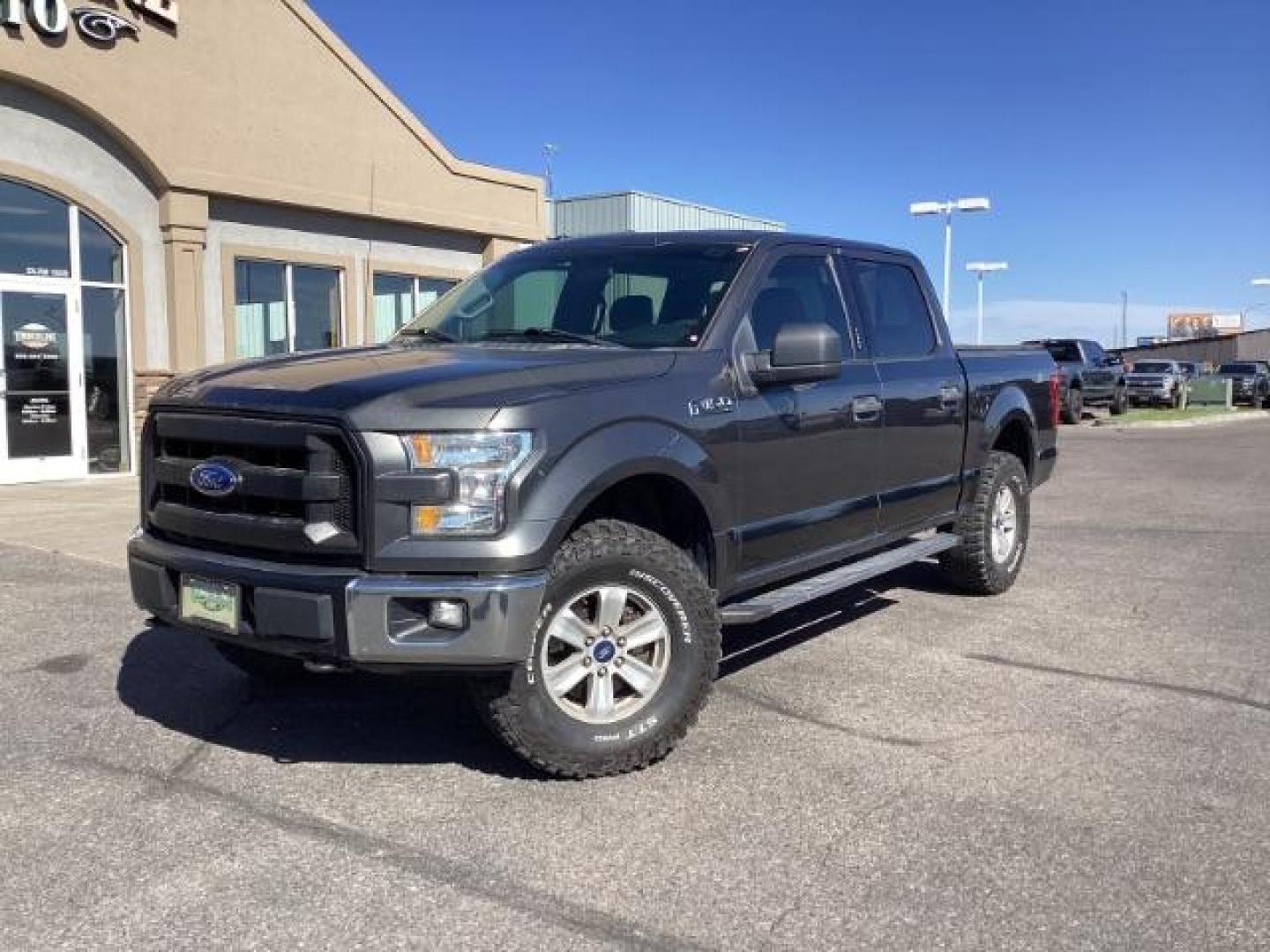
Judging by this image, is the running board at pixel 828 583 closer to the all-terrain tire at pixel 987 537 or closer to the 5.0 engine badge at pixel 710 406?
the all-terrain tire at pixel 987 537

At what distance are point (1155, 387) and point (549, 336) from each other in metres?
34.7

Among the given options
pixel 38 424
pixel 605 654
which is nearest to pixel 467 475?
pixel 605 654

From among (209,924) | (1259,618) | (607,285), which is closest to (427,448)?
(209,924)

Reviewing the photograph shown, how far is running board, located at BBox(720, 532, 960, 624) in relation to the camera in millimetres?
4512

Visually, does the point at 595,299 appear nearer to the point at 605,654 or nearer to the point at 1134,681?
the point at 605,654

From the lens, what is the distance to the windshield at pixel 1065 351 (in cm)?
2889

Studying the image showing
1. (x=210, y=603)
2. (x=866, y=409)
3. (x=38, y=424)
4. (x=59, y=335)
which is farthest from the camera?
(x=59, y=335)

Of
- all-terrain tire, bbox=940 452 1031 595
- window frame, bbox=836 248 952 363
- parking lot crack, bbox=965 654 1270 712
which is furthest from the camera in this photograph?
all-terrain tire, bbox=940 452 1031 595

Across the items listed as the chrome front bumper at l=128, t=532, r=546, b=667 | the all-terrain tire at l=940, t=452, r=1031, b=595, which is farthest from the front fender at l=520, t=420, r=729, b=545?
the all-terrain tire at l=940, t=452, r=1031, b=595

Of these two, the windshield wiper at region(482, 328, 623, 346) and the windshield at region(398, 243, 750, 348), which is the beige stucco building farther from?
the windshield wiper at region(482, 328, 623, 346)

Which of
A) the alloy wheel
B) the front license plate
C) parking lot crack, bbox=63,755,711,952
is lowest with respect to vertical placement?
parking lot crack, bbox=63,755,711,952

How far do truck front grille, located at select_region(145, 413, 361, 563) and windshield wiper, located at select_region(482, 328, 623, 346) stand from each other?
1.33 metres

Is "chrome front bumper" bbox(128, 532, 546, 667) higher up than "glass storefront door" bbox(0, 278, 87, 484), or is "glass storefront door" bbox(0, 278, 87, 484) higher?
"glass storefront door" bbox(0, 278, 87, 484)

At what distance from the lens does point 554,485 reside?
3.72 m
